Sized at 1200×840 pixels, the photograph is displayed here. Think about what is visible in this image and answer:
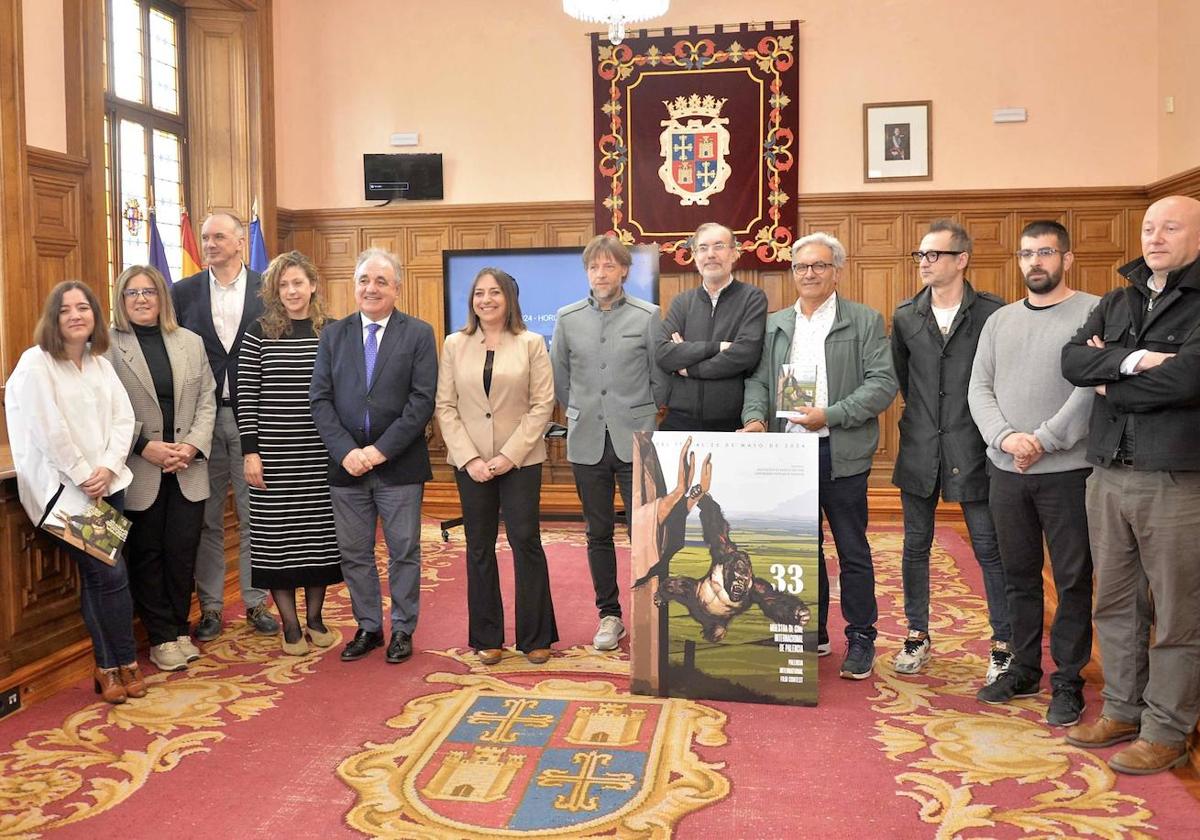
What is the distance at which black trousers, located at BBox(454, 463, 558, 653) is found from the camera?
3.96 metres

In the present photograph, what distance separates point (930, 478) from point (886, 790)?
4.05ft

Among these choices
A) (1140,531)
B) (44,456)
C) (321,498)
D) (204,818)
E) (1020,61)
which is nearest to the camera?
(204,818)

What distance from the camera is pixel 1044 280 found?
3.33 m

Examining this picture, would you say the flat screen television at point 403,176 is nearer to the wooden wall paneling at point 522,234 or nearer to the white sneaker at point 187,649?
the wooden wall paneling at point 522,234

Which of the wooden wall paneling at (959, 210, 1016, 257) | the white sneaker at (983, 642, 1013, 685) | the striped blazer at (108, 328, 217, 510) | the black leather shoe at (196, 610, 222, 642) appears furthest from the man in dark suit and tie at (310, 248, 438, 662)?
the wooden wall paneling at (959, 210, 1016, 257)

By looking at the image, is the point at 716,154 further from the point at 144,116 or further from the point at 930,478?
the point at 930,478

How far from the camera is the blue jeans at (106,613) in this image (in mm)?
3641

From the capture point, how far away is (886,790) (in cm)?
284

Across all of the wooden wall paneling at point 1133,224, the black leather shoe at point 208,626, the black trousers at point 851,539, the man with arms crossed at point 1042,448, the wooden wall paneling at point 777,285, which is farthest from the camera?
the wooden wall paneling at point 777,285

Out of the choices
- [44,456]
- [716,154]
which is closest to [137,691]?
[44,456]

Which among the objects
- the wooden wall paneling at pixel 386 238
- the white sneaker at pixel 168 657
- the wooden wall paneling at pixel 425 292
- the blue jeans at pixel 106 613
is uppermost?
the wooden wall paneling at pixel 386 238

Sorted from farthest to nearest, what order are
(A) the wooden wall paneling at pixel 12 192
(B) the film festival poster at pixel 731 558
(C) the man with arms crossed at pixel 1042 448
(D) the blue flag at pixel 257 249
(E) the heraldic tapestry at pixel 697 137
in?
(E) the heraldic tapestry at pixel 697 137
(D) the blue flag at pixel 257 249
(A) the wooden wall paneling at pixel 12 192
(B) the film festival poster at pixel 731 558
(C) the man with arms crossed at pixel 1042 448

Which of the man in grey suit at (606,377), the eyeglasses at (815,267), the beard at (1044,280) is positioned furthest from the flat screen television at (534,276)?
the beard at (1044,280)

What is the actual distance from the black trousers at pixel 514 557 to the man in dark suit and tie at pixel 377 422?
0.79ft
